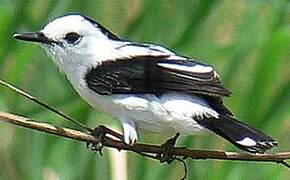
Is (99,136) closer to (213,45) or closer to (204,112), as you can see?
(204,112)

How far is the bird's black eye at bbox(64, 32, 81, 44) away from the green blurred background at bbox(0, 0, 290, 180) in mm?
281

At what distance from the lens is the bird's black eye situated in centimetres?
63

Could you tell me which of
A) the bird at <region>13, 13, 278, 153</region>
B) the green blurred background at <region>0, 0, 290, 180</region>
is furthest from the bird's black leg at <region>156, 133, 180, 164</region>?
the green blurred background at <region>0, 0, 290, 180</region>

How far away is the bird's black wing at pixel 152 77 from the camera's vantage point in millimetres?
624

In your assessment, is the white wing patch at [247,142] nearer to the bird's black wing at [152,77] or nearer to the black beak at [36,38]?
the bird's black wing at [152,77]

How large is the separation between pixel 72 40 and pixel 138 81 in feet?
0.20

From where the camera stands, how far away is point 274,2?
93 cm

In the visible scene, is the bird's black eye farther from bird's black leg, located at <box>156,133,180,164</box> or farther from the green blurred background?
the green blurred background

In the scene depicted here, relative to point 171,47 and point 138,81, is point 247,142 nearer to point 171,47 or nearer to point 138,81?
point 138,81

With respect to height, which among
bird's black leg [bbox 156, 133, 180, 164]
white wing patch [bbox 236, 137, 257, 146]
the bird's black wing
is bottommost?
bird's black leg [bbox 156, 133, 180, 164]

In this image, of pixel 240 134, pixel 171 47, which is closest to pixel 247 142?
pixel 240 134

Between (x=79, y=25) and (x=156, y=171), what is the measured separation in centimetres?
42

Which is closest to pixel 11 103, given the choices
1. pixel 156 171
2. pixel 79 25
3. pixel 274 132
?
pixel 156 171

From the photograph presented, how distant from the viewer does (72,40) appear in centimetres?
64
